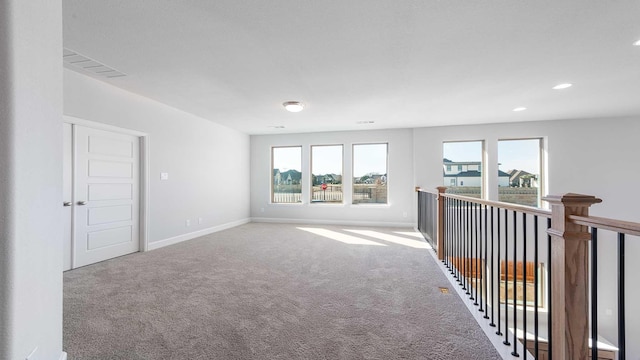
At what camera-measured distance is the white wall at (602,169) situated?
5.15 metres

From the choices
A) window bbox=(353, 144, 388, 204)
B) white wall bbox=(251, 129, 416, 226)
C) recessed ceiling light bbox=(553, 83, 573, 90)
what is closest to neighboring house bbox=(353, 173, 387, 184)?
window bbox=(353, 144, 388, 204)

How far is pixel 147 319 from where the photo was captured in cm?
219

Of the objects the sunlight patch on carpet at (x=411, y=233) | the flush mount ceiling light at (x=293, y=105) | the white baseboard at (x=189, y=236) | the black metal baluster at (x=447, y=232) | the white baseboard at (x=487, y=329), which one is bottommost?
the sunlight patch on carpet at (x=411, y=233)

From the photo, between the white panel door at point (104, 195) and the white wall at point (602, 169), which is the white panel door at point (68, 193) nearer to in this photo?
the white panel door at point (104, 195)

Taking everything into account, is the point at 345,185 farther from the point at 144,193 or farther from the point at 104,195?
the point at 104,195

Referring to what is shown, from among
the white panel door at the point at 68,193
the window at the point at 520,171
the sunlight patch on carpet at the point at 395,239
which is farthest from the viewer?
the window at the point at 520,171

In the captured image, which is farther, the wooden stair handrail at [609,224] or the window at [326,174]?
the window at [326,174]

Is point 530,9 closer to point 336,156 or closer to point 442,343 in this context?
point 442,343

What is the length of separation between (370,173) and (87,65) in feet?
18.4

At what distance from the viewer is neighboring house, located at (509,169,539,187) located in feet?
19.6

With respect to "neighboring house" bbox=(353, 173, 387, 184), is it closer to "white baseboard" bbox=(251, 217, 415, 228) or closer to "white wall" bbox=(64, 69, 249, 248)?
"white baseboard" bbox=(251, 217, 415, 228)

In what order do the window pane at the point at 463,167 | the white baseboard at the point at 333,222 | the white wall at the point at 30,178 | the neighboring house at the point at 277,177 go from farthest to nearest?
the neighboring house at the point at 277,177
the white baseboard at the point at 333,222
the window pane at the point at 463,167
the white wall at the point at 30,178

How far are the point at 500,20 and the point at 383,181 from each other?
4.82 meters

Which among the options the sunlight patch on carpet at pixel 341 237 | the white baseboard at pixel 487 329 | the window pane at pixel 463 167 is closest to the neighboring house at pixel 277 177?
the sunlight patch on carpet at pixel 341 237
